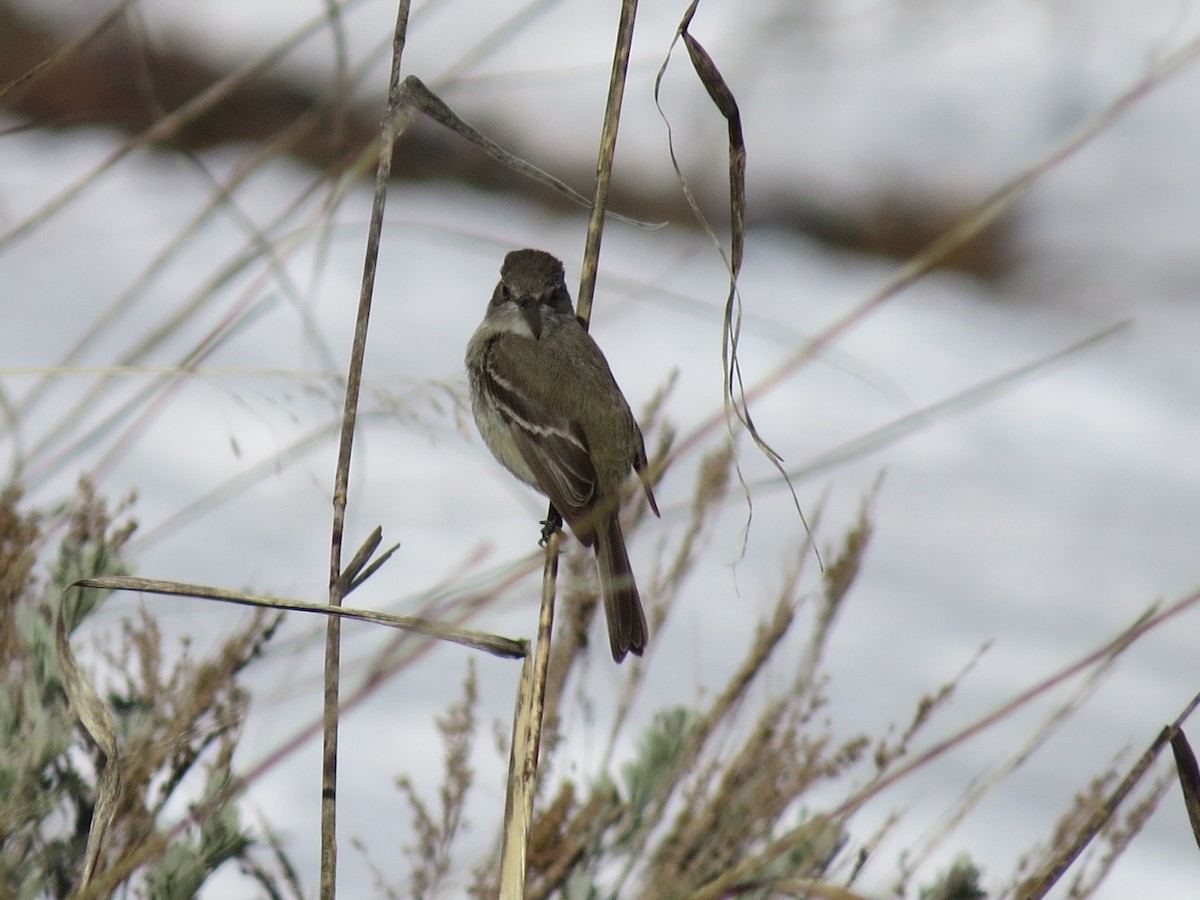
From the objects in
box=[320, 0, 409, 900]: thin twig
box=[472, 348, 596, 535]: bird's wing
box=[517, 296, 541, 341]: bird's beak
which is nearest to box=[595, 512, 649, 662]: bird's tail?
box=[472, 348, 596, 535]: bird's wing

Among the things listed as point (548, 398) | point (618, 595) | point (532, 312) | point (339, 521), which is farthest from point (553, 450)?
point (339, 521)

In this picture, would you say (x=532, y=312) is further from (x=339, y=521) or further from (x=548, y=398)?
(x=339, y=521)

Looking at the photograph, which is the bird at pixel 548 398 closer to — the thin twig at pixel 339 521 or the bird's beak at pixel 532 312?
the bird's beak at pixel 532 312

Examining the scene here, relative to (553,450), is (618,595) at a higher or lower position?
lower

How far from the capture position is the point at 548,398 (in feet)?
10.5

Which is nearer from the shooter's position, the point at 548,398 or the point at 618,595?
the point at 618,595

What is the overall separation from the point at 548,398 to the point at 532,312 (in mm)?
199

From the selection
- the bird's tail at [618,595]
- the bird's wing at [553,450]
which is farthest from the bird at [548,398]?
the bird's tail at [618,595]

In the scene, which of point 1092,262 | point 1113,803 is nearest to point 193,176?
point 1092,262

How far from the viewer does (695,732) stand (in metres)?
2.36

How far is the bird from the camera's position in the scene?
3086 mm

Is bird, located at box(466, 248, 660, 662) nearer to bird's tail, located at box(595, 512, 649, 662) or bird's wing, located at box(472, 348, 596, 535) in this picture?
bird's wing, located at box(472, 348, 596, 535)

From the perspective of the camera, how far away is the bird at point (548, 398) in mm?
3086

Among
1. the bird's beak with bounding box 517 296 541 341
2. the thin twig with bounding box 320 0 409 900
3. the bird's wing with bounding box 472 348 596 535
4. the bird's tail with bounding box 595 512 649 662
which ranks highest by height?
the bird's beak with bounding box 517 296 541 341
